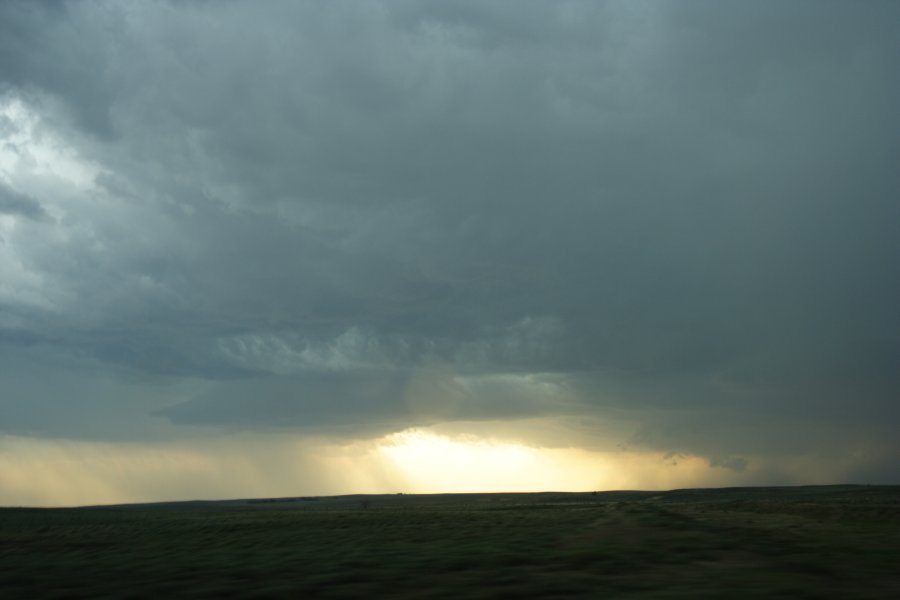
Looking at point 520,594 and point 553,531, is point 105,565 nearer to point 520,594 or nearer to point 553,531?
point 520,594

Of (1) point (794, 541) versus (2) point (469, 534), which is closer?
(1) point (794, 541)

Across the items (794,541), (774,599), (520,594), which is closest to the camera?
(774,599)

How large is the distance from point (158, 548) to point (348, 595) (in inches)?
766

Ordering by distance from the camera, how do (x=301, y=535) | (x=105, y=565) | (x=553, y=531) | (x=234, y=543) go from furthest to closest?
(x=301, y=535) < (x=234, y=543) < (x=553, y=531) < (x=105, y=565)

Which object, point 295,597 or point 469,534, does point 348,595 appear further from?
point 469,534

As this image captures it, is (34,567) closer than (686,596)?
No

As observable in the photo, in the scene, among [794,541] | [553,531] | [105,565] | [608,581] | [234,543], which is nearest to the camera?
[608,581]

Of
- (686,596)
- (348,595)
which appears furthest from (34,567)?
(686,596)

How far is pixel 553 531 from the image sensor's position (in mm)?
31094

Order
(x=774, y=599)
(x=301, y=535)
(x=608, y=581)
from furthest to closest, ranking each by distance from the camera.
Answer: (x=301, y=535)
(x=608, y=581)
(x=774, y=599)

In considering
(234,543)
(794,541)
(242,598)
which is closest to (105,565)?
Result: (242,598)

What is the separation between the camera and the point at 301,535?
127 feet

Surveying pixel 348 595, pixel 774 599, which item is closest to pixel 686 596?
pixel 774 599

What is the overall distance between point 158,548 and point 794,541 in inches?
1002
